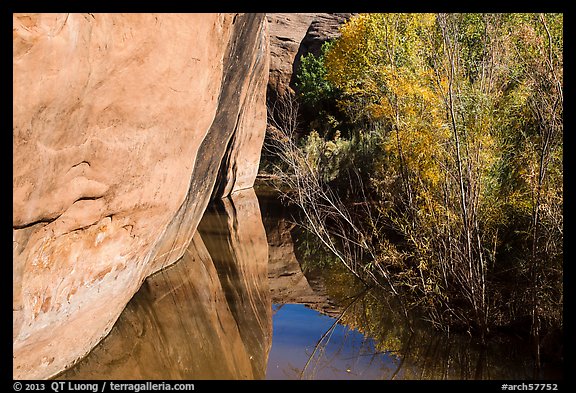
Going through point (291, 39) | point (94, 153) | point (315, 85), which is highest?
point (291, 39)

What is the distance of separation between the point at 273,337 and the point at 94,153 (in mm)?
2990

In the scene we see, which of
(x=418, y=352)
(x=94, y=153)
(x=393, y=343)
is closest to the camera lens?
(x=94, y=153)

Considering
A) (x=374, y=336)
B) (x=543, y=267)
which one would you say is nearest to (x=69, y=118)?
(x=374, y=336)

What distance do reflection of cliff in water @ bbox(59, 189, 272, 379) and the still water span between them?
0.04 feet

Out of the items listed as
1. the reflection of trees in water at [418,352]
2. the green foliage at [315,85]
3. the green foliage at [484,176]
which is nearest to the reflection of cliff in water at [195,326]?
the reflection of trees in water at [418,352]

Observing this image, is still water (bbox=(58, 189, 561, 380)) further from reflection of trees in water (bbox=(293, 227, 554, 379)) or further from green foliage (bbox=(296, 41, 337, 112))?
green foliage (bbox=(296, 41, 337, 112))

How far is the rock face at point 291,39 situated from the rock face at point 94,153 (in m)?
19.4

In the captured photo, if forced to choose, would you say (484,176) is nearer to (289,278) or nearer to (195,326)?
(289,278)

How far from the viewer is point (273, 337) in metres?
6.70

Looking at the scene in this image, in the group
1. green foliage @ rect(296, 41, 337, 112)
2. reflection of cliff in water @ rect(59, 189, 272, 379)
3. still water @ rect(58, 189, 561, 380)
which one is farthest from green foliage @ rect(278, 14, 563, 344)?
green foliage @ rect(296, 41, 337, 112)

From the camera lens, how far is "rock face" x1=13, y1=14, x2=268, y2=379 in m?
3.80

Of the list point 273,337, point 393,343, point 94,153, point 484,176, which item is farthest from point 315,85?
point 94,153
